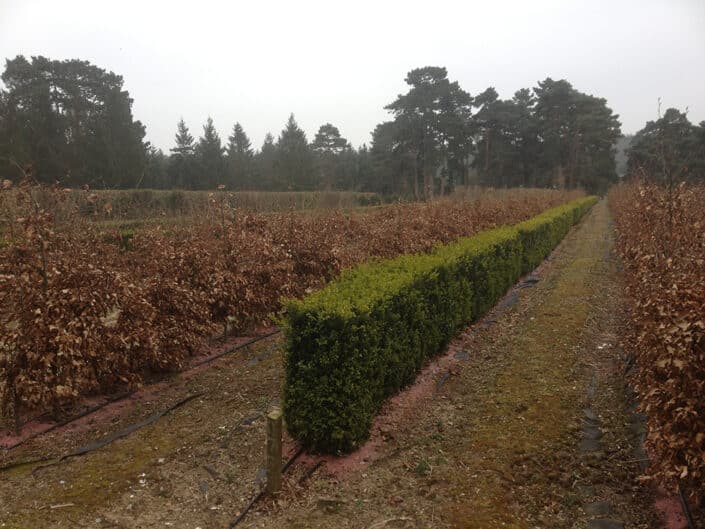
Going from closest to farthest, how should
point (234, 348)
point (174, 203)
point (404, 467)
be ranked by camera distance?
1. point (404, 467)
2. point (234, 348)
3. point (174, 203)

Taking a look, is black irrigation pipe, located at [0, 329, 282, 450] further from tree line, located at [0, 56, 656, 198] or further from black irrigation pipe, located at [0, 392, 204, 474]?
tree line, located at [0, 56, 656, 198]

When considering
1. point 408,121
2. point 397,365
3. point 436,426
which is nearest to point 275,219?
point 397,365

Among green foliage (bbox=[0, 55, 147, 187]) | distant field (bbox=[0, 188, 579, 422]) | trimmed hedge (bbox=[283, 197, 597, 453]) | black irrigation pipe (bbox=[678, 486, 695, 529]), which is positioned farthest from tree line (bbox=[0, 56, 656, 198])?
black irrigation pipe (bbox=[678, 486, 695, 529])

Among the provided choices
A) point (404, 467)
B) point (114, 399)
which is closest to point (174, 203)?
point (114, 399)

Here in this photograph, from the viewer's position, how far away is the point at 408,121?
139 feet

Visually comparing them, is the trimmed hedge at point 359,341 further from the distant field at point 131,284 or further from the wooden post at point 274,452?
the distant field at point 131,284

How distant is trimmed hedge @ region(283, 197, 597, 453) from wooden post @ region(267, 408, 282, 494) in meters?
0.50

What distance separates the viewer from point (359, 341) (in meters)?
3.92

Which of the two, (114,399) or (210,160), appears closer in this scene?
(114,399)

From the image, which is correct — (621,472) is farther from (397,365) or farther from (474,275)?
(474,275)

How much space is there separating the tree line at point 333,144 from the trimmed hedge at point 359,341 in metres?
7.29

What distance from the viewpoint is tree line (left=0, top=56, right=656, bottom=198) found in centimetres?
2567

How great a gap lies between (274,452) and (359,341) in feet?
3.64

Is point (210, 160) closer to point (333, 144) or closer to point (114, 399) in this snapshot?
point (333, 144)
